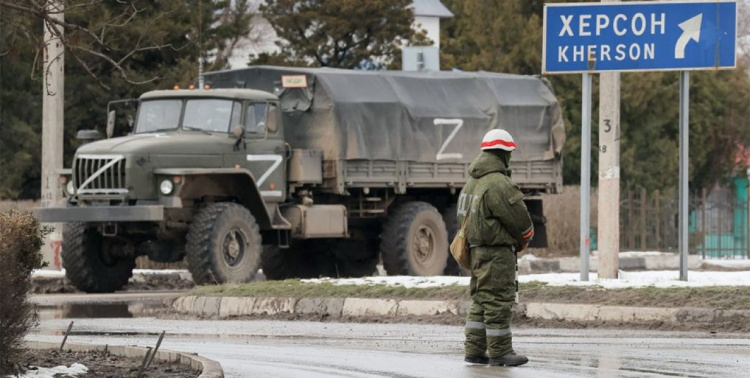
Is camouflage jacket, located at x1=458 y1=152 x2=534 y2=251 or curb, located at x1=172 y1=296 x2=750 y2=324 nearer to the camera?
camouflage jacket, located at x1=458 y1=152 x2=534 y2=251

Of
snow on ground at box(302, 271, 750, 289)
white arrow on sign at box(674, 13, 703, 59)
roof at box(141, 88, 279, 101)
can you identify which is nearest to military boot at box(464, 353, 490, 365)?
snow on ground at box(302, 271, 750, 289)

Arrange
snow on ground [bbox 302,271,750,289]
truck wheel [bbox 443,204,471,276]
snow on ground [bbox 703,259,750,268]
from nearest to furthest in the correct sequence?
snow on ground [bbox 302,271,750,289] < truck wheel [bbox 443,204,471,276] < snow on ground [bbox 703,259,750,268]

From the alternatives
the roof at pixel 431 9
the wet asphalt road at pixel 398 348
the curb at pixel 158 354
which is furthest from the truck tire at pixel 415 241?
the roof at pixel 431 9

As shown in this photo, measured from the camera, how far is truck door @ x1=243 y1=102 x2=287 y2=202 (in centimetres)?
2342

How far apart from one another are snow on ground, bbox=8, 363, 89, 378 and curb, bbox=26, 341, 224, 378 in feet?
2.37

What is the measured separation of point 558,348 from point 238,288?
6.78m

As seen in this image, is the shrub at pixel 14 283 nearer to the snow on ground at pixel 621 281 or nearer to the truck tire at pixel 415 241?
the snow on ground at pixel 621 281

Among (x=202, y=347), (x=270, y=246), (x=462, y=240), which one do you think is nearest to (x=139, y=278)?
(x=270, y=246)

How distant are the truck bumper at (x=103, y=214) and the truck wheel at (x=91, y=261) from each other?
2.29ft

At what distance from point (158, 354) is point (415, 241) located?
14472mm

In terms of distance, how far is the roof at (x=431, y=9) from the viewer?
6227 cm

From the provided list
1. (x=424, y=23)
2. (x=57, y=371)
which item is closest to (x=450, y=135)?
Answer: (x=57, y=371)

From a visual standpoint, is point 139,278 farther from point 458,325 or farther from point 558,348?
point 558,348

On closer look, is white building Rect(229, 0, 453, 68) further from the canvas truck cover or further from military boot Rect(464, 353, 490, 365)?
military boot Rect(464, 353, 490, 365)
